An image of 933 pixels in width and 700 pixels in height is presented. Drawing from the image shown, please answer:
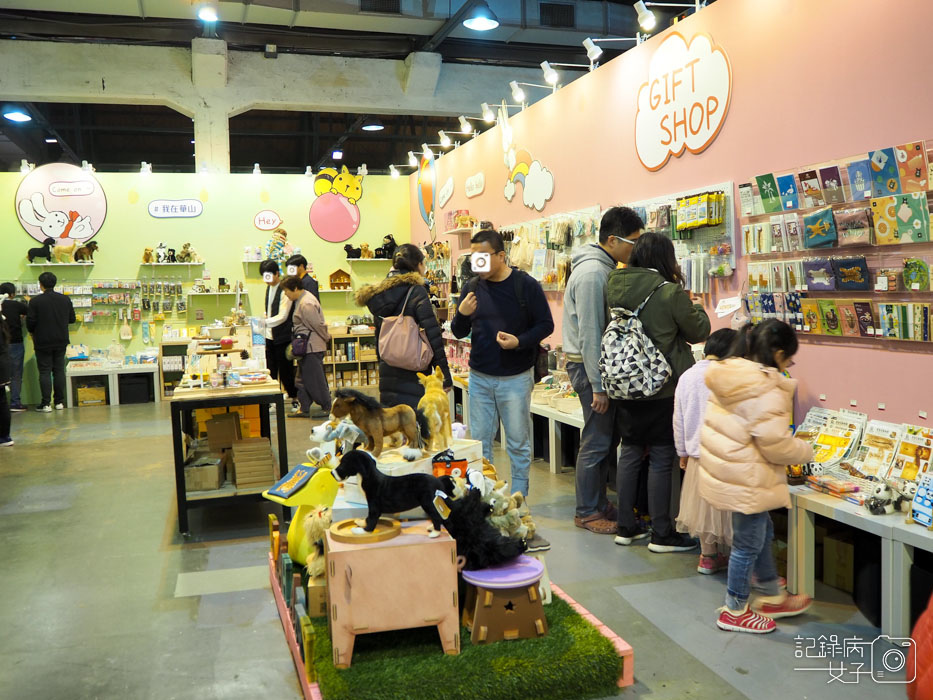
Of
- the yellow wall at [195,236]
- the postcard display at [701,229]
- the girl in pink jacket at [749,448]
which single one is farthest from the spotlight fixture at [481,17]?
the girl in pink jacket at [749,448]

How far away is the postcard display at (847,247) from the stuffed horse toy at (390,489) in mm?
2317

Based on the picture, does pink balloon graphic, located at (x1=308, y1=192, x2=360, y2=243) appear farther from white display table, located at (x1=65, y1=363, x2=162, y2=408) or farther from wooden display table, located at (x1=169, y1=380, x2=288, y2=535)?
wooden display table, located at (x1=169, y1=380, x2=288, y2=535)

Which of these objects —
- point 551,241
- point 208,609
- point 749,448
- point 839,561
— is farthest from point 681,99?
point 208,609

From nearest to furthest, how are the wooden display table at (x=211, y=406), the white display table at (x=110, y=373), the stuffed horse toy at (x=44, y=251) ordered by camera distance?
the wooden display table at (x=211, y=406) → the white display table at (x=110, y=373) → the stuffed horse toy at (x=44, y=251)

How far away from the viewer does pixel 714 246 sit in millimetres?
4770

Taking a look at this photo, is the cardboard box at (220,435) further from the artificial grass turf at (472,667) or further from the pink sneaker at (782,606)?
the pink sneaker at (782,606)

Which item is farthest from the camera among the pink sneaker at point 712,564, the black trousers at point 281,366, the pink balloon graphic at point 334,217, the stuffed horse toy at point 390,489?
the pink balloon graphic at point 334,217

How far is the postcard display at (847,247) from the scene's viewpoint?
3.46 metres

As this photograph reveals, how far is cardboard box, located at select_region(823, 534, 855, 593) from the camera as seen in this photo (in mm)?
3525

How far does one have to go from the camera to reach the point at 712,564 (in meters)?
3.80

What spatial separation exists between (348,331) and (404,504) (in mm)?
8515

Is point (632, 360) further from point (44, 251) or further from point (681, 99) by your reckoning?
point (44, 251)

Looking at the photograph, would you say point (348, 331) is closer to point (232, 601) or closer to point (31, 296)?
point (31, 296)

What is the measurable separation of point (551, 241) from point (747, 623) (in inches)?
167
